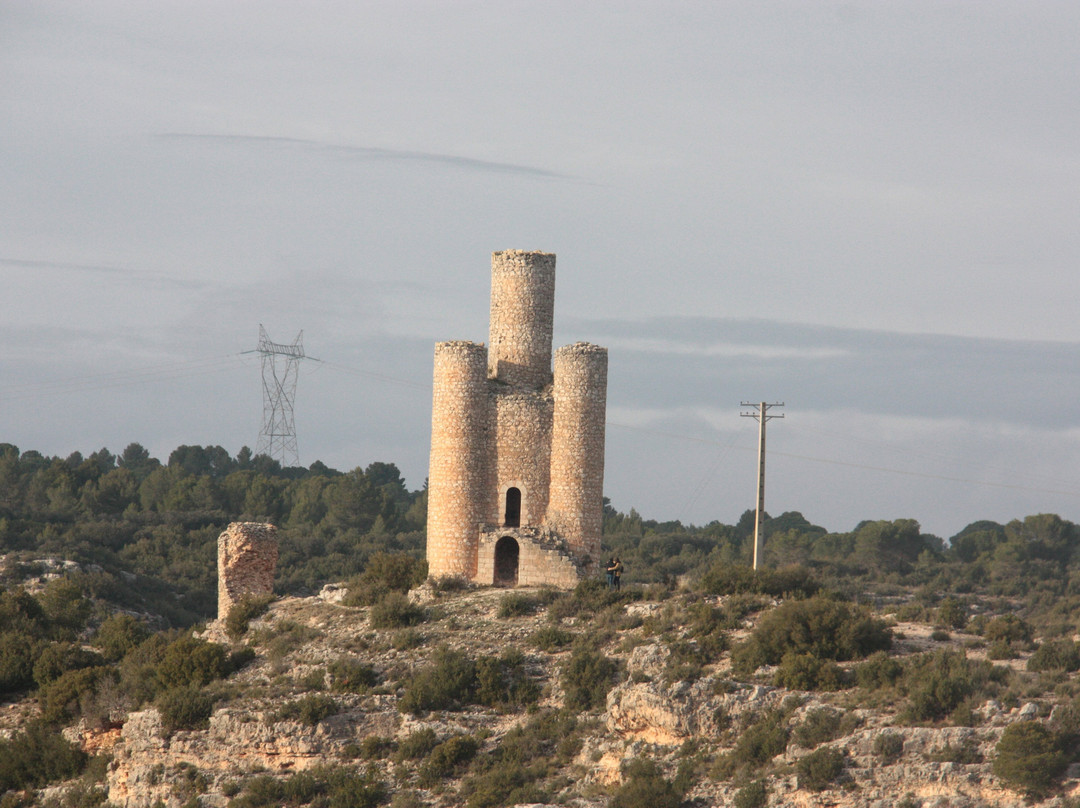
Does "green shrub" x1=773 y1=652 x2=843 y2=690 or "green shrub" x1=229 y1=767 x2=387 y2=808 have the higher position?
"green shrub" x1=773 y1=652 x2=843 y2=690

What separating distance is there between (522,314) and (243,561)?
10.7 meters

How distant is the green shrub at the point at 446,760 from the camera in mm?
33938

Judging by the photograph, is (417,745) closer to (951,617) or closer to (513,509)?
(513,509)

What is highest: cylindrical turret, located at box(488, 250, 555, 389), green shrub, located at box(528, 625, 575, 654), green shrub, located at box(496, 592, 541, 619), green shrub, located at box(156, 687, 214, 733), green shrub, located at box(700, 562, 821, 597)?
cylindrical turret, located at box(488, 250, 555, 389)

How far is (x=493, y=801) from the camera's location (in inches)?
1287

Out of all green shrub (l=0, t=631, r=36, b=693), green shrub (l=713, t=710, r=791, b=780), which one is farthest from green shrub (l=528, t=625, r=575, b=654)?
green shrub (l=0, t=631, r=36, b=693)

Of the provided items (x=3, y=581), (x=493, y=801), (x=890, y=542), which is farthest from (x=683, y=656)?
(x=890, y=542)

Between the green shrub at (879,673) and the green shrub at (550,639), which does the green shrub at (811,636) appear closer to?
the green shrub at (879,673)

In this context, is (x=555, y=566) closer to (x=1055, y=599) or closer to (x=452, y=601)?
(x=452, y=601)

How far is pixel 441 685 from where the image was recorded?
120 ft

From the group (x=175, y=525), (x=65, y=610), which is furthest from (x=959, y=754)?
(x=175, y=525)

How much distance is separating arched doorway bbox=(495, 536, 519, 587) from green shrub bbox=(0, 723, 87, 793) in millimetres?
11900

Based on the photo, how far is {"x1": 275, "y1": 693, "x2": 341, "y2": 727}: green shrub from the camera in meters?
35.7

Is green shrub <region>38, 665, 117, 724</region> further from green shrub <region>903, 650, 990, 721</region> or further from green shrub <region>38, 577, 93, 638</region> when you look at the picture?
green shrub <region>903, 650, 990, 721</region>
